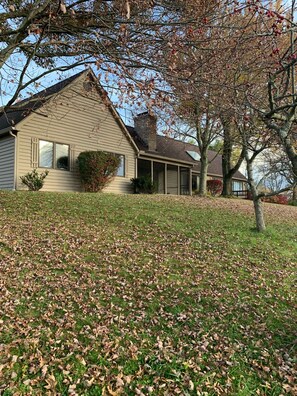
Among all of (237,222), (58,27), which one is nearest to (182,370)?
(58,27)

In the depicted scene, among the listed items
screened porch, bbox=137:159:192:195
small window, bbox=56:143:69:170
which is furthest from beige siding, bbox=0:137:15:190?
screened porch, bbox=137:159:192:195

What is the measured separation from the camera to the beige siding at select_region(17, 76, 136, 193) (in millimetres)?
12570

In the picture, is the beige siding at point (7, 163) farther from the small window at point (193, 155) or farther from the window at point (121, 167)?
the small window at point (193, 155)

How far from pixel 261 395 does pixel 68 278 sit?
2945mm

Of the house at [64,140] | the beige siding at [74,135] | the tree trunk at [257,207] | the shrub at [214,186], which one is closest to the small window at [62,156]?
the house at [64,140]

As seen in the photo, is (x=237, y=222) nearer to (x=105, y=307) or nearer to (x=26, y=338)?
(x=105, y=307)

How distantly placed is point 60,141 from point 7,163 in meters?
2.42

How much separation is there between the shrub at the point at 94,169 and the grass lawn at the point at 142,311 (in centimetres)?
664

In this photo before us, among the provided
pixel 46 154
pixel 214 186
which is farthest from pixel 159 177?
pixel 46 154

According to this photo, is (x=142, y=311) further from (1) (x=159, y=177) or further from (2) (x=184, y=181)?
(2) (x=184, y=181)

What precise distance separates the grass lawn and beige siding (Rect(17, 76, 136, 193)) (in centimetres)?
606

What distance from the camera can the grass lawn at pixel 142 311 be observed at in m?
2.84

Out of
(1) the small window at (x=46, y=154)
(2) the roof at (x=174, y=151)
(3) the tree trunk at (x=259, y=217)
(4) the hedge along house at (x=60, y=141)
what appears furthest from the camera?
(2) the roof at (x=174, y=151)

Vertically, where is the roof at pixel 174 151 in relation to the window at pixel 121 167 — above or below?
above
